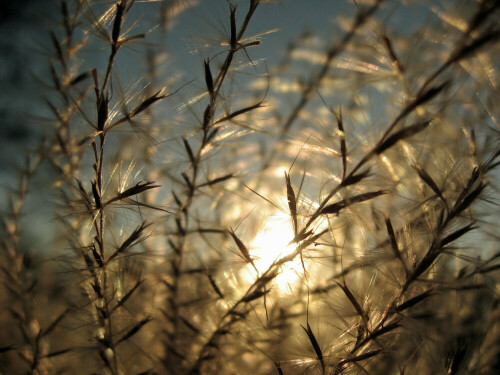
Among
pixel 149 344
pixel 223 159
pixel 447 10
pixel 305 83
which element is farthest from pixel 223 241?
pixel 447 10

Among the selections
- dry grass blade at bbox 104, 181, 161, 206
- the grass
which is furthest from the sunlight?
dry grass blade at bbox 104, 181, 161, 206

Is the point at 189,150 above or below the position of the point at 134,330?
above

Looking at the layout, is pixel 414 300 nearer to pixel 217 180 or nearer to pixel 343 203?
pixel 343 203

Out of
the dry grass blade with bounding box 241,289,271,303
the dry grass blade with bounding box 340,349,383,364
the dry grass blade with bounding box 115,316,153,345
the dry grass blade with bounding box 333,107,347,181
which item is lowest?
the dry grass blade with bounding box 340,349,383,364

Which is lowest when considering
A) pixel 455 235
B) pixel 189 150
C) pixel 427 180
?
pixel 455 235

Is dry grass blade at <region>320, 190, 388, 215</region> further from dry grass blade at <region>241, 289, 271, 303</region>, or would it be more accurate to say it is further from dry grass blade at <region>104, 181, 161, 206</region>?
dry grass blade at <region>104, 181, 161, 206</region>

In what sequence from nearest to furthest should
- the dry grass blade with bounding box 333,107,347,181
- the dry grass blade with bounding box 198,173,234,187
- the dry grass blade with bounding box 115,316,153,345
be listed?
1. the dry grass blade with bounding box 333,107,347,181
2. the dry grass blade with bounding box 115,316,153,345
3. the dry grass blade with bounding box 198,173,234,187

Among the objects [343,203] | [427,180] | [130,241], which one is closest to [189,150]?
[130,241]

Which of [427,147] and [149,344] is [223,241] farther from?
[427,147]
